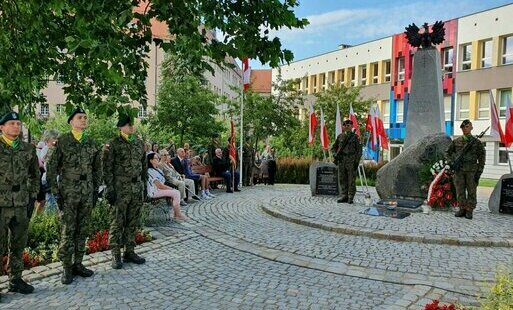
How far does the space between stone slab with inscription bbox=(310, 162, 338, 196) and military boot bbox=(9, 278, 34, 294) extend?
9.67 m

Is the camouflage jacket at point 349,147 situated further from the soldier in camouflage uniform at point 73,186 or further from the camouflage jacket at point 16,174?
the camouflage jacket at point 16,174

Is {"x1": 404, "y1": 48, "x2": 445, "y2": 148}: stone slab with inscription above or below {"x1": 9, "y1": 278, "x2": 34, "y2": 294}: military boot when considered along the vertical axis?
above

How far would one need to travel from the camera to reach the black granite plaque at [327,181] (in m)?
13.8

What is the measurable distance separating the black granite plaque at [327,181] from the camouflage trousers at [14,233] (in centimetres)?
955

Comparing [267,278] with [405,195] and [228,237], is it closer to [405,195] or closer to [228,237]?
→ [228,237]

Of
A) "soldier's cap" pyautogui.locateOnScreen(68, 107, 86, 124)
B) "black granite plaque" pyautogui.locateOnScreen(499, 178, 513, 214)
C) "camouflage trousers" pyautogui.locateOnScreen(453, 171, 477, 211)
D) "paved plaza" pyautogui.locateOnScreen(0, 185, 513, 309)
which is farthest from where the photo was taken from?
"black granite plaque" pyautogui.locateOnScreen(499, 178, 513, 214)

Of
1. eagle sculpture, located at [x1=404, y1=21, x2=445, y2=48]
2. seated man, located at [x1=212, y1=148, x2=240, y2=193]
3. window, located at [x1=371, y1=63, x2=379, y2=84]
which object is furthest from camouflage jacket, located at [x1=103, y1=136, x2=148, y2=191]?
window, located at [x1=371, y1=63, x2=379, y2=84]

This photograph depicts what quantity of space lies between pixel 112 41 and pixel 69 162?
2505 mm

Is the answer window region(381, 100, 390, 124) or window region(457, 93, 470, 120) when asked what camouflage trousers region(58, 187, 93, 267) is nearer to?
window region(457, 93, 470, 120)

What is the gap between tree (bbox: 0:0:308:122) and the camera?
14.5ft

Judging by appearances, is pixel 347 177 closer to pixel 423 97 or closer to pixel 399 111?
pixel 423 97

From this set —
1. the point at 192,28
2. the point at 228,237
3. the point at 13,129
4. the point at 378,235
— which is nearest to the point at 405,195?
the point at 378,235

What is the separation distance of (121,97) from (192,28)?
42.9 inches

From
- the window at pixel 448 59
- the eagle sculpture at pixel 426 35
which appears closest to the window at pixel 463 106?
the window at pixel 448 59
